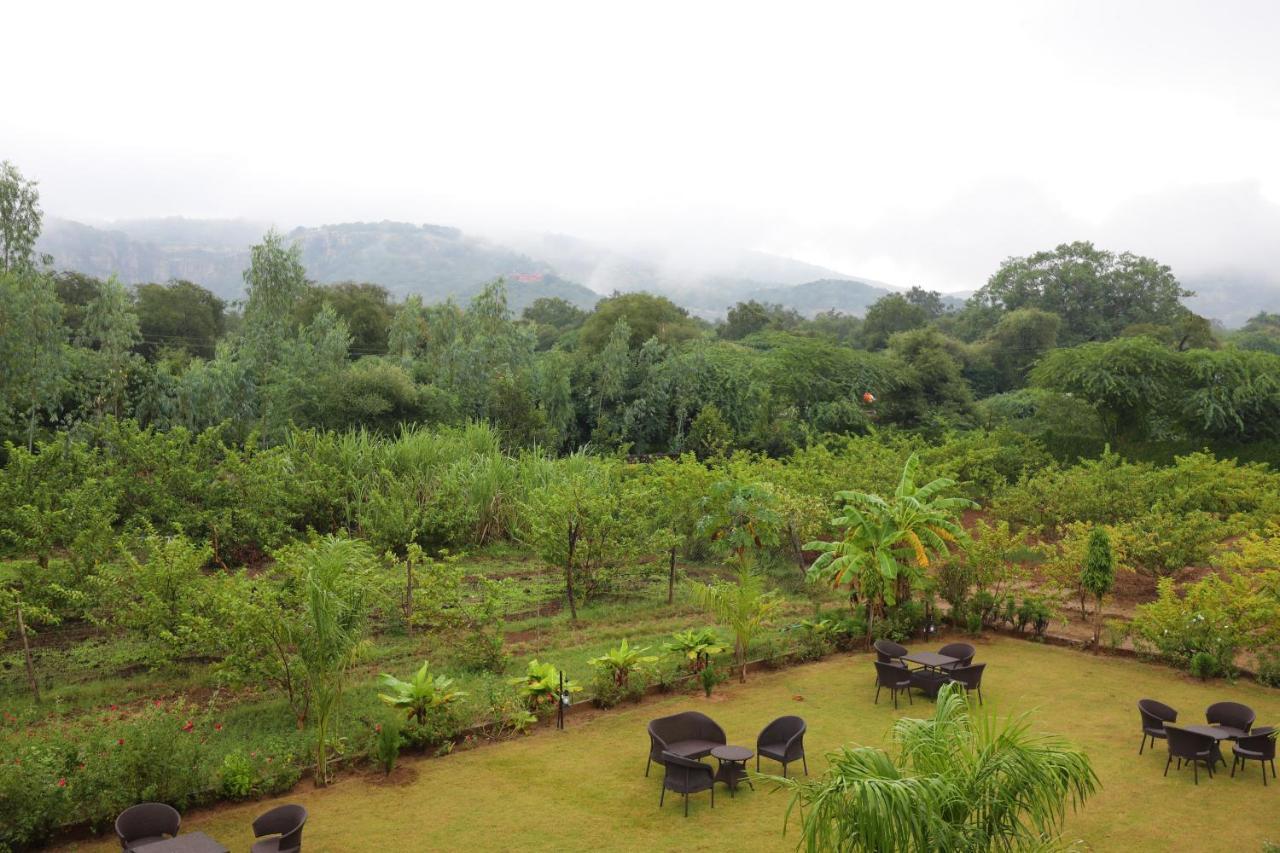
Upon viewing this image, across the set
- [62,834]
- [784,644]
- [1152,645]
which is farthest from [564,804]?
[1152,645]

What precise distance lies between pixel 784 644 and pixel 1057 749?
26.8 feet

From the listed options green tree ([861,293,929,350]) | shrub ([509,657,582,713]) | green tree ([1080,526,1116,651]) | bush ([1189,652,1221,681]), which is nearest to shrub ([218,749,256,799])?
shrub ([509,657,582,713])

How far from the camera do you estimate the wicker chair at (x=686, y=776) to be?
8219mm

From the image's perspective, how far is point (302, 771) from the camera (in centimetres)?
894

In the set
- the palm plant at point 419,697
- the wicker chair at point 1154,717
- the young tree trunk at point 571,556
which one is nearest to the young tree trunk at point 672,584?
the young tree trunk at point 571,556

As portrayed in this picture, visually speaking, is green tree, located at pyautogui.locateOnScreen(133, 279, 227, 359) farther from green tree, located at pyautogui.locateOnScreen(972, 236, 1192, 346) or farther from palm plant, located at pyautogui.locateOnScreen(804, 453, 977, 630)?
green tree, located at pyautogui.locateOnScreen(972, 236, 1192, 346)

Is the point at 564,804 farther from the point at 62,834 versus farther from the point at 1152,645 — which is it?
the point at 1152,645

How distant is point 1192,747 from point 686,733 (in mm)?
5356

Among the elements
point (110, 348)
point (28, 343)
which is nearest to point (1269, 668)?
Result: point (28, 343)

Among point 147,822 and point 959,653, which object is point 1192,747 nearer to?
point 959,653

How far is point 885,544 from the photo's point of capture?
44.7ft

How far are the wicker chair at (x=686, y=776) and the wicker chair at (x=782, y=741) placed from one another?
0.84 m

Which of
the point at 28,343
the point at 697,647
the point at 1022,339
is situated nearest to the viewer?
the point at 697,647

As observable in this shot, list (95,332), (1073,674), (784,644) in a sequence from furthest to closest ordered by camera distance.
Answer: (95,332) → (784,644) → (1073,674)
